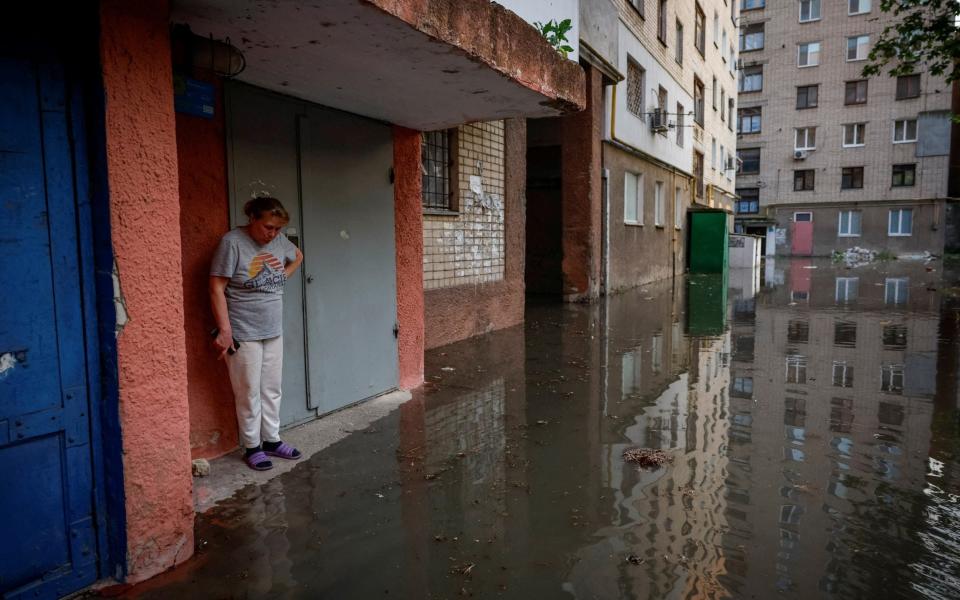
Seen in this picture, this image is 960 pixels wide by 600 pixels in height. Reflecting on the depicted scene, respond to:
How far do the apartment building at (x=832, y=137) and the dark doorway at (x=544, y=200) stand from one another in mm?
26450

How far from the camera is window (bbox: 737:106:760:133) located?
38.9m

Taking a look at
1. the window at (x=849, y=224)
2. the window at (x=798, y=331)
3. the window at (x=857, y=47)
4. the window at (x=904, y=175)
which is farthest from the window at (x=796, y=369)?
the window at (x=857, y=47)

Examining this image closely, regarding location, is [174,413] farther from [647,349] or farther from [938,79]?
[938,79]

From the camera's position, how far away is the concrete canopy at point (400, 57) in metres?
2.77

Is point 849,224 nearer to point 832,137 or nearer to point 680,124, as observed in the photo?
point 832,137

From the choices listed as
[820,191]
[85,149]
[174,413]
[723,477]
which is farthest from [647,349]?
[820,191]

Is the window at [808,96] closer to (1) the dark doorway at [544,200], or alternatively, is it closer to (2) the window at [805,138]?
(2) the window at [805,138]

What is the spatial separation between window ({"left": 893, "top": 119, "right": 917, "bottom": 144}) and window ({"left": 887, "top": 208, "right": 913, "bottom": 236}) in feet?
13.2

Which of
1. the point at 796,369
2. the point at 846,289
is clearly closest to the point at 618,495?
the point at 796,369

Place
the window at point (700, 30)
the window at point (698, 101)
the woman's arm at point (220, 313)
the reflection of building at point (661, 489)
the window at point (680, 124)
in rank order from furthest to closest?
1. the window at point (698, 101)
2. the window at point (700, 30)
3. the window at point (680, 124)
4. the woman's arm at point (220, 313)
5. the reflection of building at point (661, 489)

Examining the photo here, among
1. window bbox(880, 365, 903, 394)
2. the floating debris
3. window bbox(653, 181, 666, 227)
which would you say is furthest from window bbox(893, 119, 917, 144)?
the floating debris

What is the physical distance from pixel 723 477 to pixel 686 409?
1.49 metres

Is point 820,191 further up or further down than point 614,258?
further up

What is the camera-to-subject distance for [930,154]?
112 feet
